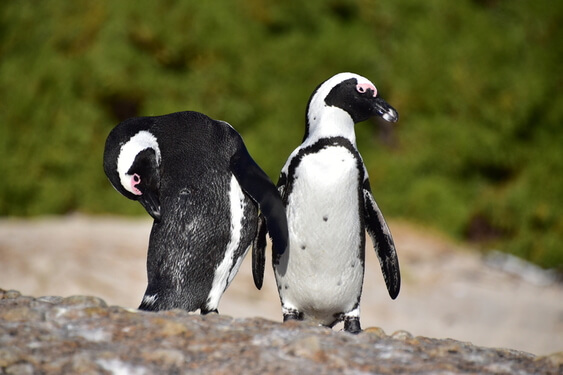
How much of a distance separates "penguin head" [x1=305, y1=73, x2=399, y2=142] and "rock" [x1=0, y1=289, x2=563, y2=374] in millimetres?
851

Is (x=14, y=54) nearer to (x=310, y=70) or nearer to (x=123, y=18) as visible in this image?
(x=123, y=18)

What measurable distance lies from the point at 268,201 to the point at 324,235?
243 mm

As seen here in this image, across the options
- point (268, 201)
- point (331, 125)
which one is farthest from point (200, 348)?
point (331, 125)

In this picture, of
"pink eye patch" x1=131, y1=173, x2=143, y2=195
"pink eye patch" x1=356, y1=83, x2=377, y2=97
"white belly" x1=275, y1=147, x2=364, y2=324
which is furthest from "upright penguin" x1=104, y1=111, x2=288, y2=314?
"pink eye patch" x1=356, y1=83, x2=377, y2=97

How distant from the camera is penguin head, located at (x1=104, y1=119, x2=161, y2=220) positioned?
2.64 m

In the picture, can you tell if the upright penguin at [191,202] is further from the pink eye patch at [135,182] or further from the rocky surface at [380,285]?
the rocky surface at [380,285]

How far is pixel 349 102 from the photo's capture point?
9.07 feet

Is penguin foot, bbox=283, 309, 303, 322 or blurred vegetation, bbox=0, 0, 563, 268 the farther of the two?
blurred vegetation, bbox=0, 0, 563, 268

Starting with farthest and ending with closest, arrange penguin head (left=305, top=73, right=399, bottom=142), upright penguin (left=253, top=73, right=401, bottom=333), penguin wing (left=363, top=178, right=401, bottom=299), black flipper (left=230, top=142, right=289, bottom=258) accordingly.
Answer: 1. penguin wing (left=363, top=178, right=401, bottom=299)
2. penguin head (left=305, top=73, right=399, bottom=142)
3. upright penguin (left=253, top=73, right=401, bottom=333)
4. black flipper (left=230, top=142, right=289, bottom=258)

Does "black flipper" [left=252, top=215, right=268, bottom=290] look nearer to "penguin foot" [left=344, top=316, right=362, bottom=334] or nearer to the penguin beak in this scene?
"penguin foot" [left=344, top=316, right=362, bottom=334]

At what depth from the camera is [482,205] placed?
8.36 metres

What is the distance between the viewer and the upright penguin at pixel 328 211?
2.66 metres

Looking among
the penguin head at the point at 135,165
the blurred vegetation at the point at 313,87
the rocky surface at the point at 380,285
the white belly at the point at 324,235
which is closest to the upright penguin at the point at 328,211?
the white belly at the point at 324,235

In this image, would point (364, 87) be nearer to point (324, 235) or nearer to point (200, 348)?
point (324, 235)
